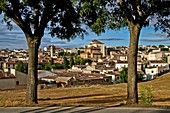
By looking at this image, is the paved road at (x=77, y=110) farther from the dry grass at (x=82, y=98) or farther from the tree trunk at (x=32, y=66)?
the tree trunk at (x=32, y=66)

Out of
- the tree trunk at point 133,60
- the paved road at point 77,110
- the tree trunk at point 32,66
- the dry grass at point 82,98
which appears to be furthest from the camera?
the dry grass at point 82,98

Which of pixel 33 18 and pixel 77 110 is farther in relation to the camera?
pixel 33 18

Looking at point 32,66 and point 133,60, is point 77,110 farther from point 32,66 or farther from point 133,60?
point 32,66

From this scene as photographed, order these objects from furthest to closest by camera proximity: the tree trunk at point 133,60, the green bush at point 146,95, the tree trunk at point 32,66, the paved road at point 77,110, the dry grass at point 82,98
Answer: the dry grass at point 82,98 → the tree trunk at point 32,66 → the green bush at point 146,95 → the tree trunk at point 133,60 → the paved road at point 77,110

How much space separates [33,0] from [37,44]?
5.61ft

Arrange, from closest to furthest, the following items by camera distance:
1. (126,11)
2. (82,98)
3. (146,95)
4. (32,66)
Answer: (126,11)
(146,95)
(32,66)
(82,98)

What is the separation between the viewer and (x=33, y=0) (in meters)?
12.8

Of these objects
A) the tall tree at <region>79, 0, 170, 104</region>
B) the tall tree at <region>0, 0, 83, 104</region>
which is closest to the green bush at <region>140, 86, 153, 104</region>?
the tall tree at <region>79, 0, 170, 104</region>

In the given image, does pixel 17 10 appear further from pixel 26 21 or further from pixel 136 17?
pixel 136 17

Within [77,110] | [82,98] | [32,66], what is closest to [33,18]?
[32,66]

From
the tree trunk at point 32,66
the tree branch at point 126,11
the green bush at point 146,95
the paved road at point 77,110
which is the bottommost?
the paved road at point 77,110

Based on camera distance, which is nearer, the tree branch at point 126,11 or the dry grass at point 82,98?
the tree branch at point 126,11

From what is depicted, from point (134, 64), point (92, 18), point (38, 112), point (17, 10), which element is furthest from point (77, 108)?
point (17, 10)

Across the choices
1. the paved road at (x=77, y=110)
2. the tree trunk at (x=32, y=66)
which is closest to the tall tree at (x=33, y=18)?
the tree trunk at (x=32, y=66)
